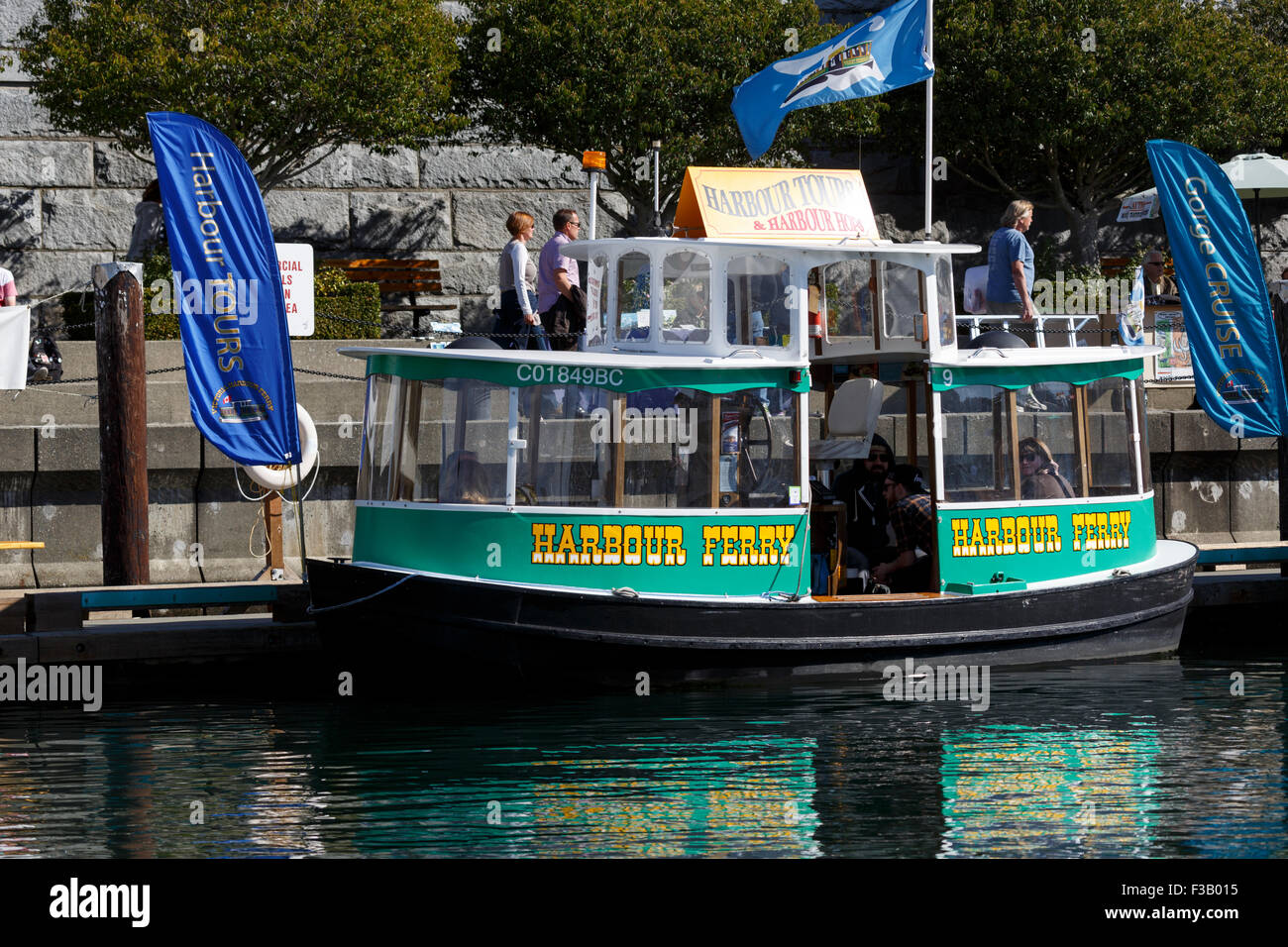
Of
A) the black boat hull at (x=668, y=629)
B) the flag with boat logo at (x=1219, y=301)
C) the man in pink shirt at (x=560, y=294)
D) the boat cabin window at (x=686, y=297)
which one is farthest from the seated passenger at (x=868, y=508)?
the flag with boat logo at (x=1219, y=301)

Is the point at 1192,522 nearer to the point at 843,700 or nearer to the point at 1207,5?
the point at 843,700

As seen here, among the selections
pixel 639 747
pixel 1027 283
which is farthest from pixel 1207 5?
pixel 639 747

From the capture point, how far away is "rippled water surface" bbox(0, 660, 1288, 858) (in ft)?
26.0

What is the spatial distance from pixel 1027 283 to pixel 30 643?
8085 millimetres

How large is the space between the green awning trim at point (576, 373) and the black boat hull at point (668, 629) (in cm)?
136

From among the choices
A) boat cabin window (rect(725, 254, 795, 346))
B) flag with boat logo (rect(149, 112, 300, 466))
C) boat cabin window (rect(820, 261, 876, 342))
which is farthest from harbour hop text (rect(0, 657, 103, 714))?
boat cabin window (rect(820, 261, 876, 342))

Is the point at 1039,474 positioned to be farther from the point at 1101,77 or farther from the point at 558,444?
the point at 1101,77

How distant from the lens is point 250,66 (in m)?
21.6

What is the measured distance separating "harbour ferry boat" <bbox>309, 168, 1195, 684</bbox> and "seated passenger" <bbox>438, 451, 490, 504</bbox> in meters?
0.02

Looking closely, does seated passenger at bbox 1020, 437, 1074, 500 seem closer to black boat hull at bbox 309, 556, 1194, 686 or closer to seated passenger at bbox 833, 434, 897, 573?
black boat hull at bbox 309, 556, 1194, 686

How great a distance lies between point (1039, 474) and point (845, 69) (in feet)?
10.9

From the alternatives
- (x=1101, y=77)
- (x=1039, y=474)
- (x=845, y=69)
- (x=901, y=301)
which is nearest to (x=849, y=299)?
(x=901, y=301)

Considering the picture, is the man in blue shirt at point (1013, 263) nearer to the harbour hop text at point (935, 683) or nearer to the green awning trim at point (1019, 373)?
the green awning trim at point (1019, 373)

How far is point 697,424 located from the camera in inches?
445
